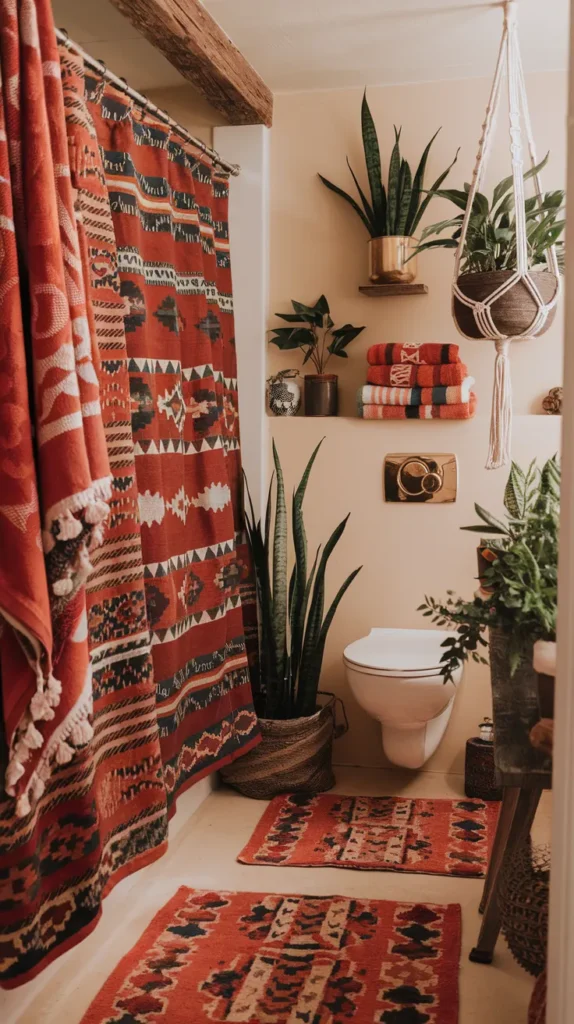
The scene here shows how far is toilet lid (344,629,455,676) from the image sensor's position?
9.61 feet

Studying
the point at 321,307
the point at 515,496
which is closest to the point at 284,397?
the point at 321,307

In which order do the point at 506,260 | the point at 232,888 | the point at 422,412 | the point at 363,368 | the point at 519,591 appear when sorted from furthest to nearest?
1. the point at 363,368
2. the point at 422,412
3. the point at 506,260
4. the point at 232,888
5. the point at 519,591

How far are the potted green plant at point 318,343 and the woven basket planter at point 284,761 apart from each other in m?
1.14

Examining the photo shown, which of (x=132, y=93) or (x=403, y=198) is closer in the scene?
(x=132, y=93)

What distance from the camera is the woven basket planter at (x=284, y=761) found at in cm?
321

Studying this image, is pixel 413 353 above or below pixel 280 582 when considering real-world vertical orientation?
above

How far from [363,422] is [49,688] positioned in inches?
80.8

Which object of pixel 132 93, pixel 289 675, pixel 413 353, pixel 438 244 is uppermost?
pixel 132 93

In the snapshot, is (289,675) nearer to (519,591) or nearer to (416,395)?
(416,395)

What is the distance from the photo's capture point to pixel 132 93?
7.84 ft

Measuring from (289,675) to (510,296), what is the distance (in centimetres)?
149

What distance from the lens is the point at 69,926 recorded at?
1.86 m

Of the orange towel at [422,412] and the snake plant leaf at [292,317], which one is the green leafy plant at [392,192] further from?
the orange towel at [422,412]

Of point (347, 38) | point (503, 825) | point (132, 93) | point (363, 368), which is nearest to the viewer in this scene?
point (503, 825)
